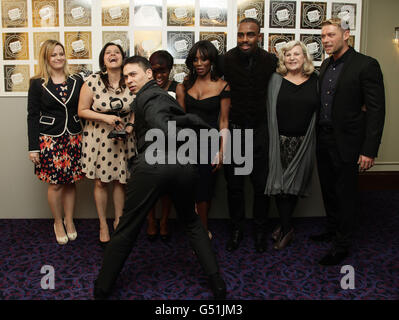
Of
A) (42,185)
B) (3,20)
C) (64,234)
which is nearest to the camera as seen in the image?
(64,234)

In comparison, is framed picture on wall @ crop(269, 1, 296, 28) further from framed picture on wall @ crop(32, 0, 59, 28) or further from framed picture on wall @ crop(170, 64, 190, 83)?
framed picture on wall @ crop(32, 0, 59, 28)

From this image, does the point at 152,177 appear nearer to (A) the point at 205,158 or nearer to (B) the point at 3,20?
(A) the point at 205,158

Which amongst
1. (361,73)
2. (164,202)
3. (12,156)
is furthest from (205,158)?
(12,156)

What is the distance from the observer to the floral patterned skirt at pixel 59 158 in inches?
109

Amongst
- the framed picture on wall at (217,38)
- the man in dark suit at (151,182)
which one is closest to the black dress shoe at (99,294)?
the man in dark suit at (151,182)

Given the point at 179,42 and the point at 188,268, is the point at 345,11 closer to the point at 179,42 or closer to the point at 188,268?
the point at 179,42

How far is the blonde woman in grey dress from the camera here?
263cm

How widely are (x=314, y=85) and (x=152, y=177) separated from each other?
155 centimetres

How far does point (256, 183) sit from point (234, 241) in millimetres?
518

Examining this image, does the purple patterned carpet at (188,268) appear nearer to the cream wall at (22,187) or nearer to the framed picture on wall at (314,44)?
the cream wall at (22,187)

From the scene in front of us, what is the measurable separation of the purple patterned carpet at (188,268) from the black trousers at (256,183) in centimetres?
25

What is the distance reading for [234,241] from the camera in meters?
2.80

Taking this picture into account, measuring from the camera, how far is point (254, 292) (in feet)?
7.03

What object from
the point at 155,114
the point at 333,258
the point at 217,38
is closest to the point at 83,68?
the point at 217,38
